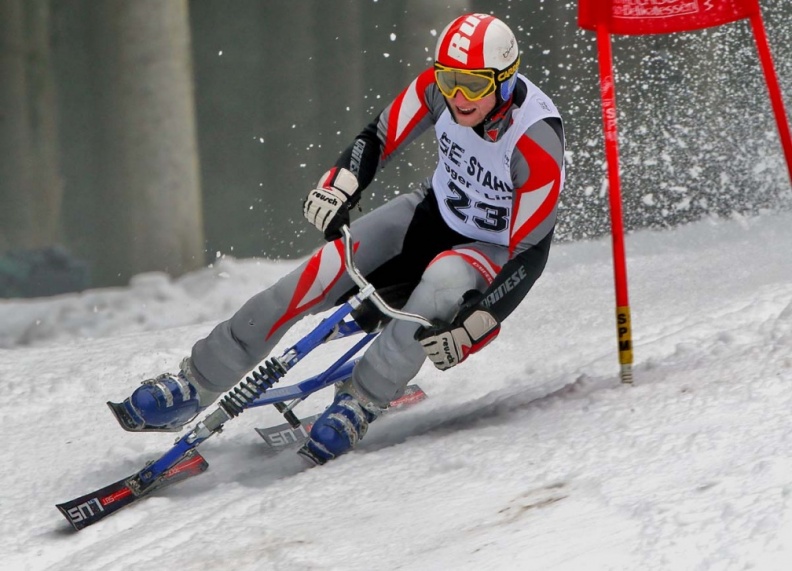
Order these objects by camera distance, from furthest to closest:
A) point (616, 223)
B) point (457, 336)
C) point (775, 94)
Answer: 1. point (775, 94)
2. point (616, 223)
3. point (457, 336)

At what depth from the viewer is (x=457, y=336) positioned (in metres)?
2.79

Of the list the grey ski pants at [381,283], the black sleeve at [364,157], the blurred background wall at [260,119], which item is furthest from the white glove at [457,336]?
the blurred background wall at [260,119]

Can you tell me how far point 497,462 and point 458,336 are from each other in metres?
0.38

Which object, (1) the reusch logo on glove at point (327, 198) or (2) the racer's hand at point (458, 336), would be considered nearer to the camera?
(2) the racer's hand at point (458, 336)

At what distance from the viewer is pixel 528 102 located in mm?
2975

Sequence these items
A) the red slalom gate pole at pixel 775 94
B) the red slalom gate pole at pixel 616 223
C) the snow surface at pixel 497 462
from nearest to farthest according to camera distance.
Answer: the snow surface at pixel 497 462 → the red slalom gate pole at pixel 616 223 → the red slalom gate pole at pixel 775 94

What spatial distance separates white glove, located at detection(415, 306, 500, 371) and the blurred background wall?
3287 mm

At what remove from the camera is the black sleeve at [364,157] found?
10.5 feet

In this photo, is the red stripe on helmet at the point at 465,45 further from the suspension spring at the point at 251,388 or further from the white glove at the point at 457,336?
the suspension spring at the point at 251,388

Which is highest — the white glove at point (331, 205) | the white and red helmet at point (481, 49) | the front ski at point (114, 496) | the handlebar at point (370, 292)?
the white and red helmet at point (481, 49)

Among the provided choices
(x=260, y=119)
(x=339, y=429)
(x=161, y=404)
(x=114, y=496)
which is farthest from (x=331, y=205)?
(x=260, y=119)

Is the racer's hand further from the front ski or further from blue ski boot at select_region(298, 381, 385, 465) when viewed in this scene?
the front ski

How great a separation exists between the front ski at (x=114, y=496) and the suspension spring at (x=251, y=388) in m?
0.21

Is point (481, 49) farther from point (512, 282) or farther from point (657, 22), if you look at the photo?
point (657, 22)
